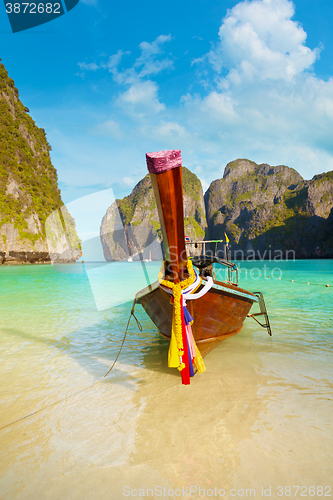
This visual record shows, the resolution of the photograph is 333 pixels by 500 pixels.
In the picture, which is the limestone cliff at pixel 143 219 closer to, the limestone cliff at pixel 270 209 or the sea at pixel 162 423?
the limestone cliff at pixel 270 209

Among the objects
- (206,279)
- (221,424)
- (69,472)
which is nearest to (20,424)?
(69,472)

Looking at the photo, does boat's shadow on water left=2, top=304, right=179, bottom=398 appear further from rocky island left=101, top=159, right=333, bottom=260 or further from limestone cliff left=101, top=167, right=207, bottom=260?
limestone cliff left=101, top=167, right=207, bottom=260

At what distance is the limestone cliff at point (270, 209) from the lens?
99.8 meters

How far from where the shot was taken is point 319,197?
103 m

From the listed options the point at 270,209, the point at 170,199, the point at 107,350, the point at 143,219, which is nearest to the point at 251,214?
the point at 270,209

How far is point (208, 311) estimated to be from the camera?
4.83m

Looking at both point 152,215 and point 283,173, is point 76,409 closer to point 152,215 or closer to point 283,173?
point 152,215

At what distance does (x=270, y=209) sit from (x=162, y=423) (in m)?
133

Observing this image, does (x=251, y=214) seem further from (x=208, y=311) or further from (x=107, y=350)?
(x=208, y=311)

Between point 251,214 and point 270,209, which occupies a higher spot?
point 270,209

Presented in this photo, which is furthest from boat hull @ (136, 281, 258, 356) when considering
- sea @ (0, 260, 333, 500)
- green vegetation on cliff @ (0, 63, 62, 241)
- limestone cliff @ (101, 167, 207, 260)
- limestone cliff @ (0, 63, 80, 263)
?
limestone cliff @ (101, 167, 207, 260)

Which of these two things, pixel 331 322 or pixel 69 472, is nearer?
pixel 69 472

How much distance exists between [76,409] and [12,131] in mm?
71464

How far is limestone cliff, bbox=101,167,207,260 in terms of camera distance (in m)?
130
